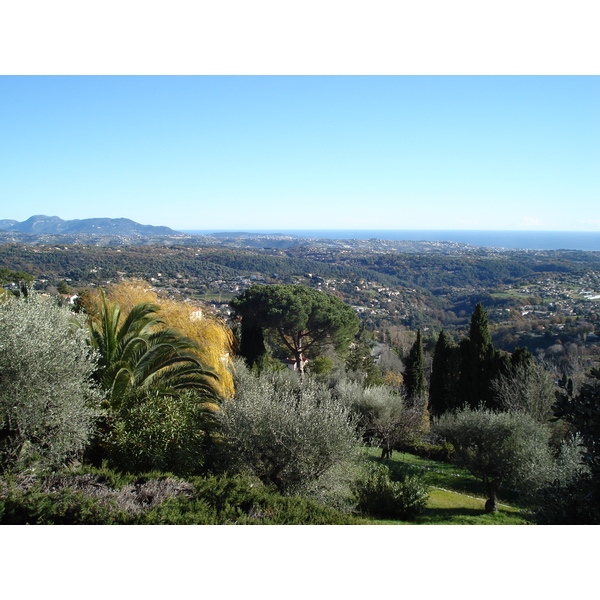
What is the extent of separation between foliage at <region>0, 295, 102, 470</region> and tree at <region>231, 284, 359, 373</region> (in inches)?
547

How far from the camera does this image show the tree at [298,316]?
1981 centimetres

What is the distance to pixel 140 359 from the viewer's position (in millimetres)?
7203

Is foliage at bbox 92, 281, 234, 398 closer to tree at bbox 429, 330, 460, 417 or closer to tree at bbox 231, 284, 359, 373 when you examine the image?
tree at bbox 231, 284, 359, 373

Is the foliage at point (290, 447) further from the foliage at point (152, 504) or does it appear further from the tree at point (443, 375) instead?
the tree at point (443, 375)

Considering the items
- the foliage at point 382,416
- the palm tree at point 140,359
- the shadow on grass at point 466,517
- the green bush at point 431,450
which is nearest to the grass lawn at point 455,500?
the shadow on grass at point 466,517

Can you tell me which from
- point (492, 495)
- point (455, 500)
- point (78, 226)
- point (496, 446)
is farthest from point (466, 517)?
point (78, 226)

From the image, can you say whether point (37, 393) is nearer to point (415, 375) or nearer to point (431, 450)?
point (431, 450)

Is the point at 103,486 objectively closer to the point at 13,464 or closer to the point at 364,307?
the point at 13,464

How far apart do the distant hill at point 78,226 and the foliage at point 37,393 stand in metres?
165

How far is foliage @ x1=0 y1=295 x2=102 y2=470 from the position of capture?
440cm

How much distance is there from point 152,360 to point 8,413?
3040 millimetres

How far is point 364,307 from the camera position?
6000cm

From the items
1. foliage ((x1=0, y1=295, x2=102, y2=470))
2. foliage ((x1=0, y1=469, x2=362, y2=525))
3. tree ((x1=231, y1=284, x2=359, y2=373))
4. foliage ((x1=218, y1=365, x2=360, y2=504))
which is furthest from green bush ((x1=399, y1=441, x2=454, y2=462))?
foliage ((x1=0, y1=295, x2=102, y2=470))

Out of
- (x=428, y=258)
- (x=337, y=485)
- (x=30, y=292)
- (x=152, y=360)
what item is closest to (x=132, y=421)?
(x=152, y=360)
